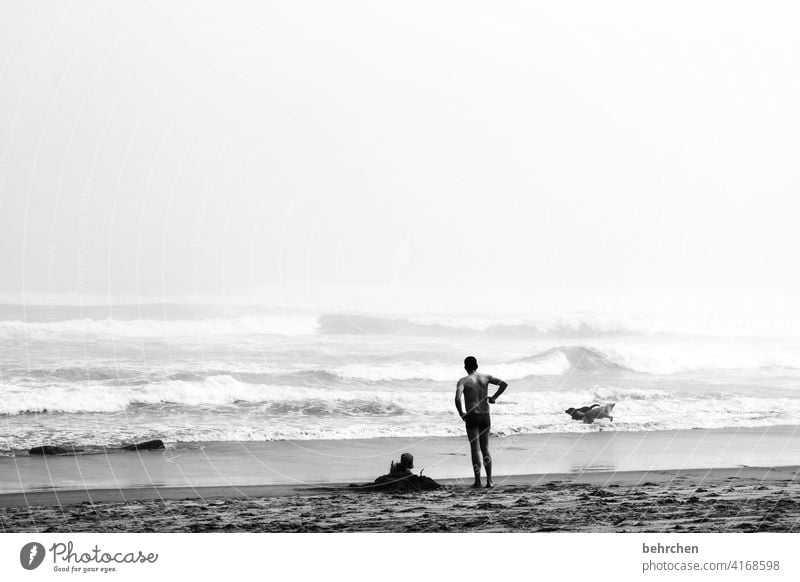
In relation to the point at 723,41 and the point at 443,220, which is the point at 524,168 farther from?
the point at 723,41

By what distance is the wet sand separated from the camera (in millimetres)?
7695

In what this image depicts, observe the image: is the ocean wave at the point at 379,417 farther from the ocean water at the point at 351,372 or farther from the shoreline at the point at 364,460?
the shoreline at the point at 364,460

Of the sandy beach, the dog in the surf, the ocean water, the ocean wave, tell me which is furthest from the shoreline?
the dog in the surf

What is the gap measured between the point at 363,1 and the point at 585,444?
8.20 m

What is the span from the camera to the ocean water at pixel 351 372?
1536cm

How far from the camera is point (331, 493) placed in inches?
363

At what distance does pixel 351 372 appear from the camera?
21078 mm

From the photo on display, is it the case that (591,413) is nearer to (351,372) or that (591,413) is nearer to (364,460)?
(364,460)
